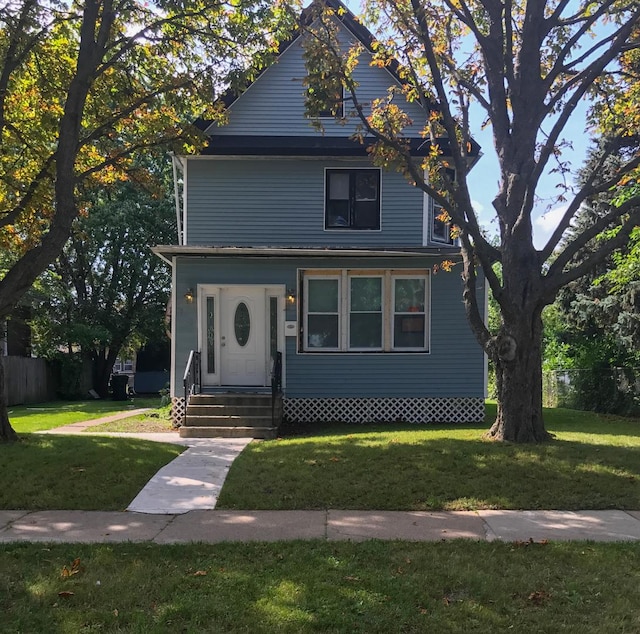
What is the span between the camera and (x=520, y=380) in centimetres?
881

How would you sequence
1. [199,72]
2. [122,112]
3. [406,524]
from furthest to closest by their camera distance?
1. [199,72]
2. [122,112]
3. [406,524]

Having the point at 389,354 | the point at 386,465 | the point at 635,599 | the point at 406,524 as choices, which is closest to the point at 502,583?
the point at 635,599

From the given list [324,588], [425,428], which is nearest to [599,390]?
[425,428]

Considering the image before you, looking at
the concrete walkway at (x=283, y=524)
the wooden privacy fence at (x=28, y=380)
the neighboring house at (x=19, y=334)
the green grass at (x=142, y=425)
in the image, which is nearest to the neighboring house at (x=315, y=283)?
the green grass at (x=142, y=425)

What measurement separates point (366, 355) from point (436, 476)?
18.4ft

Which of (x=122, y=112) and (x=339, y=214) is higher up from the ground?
(x=122, y=112)

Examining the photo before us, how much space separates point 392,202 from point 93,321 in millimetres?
18445

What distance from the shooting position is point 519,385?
8820 millimetres

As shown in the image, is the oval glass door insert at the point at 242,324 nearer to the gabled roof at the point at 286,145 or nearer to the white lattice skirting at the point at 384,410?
the white lattice skirting at the point at 384,410

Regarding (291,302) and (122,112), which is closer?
(122,112)

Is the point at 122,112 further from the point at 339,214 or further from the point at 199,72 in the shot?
the point at 339,214

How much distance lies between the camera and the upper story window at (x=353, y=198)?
13312 millimetres

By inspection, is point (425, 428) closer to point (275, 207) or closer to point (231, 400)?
point (231, 400)

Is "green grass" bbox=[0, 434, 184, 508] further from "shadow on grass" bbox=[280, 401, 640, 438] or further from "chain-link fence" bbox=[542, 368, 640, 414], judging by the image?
"chain-link fence" bbox=[542, 368, 640, 414]
